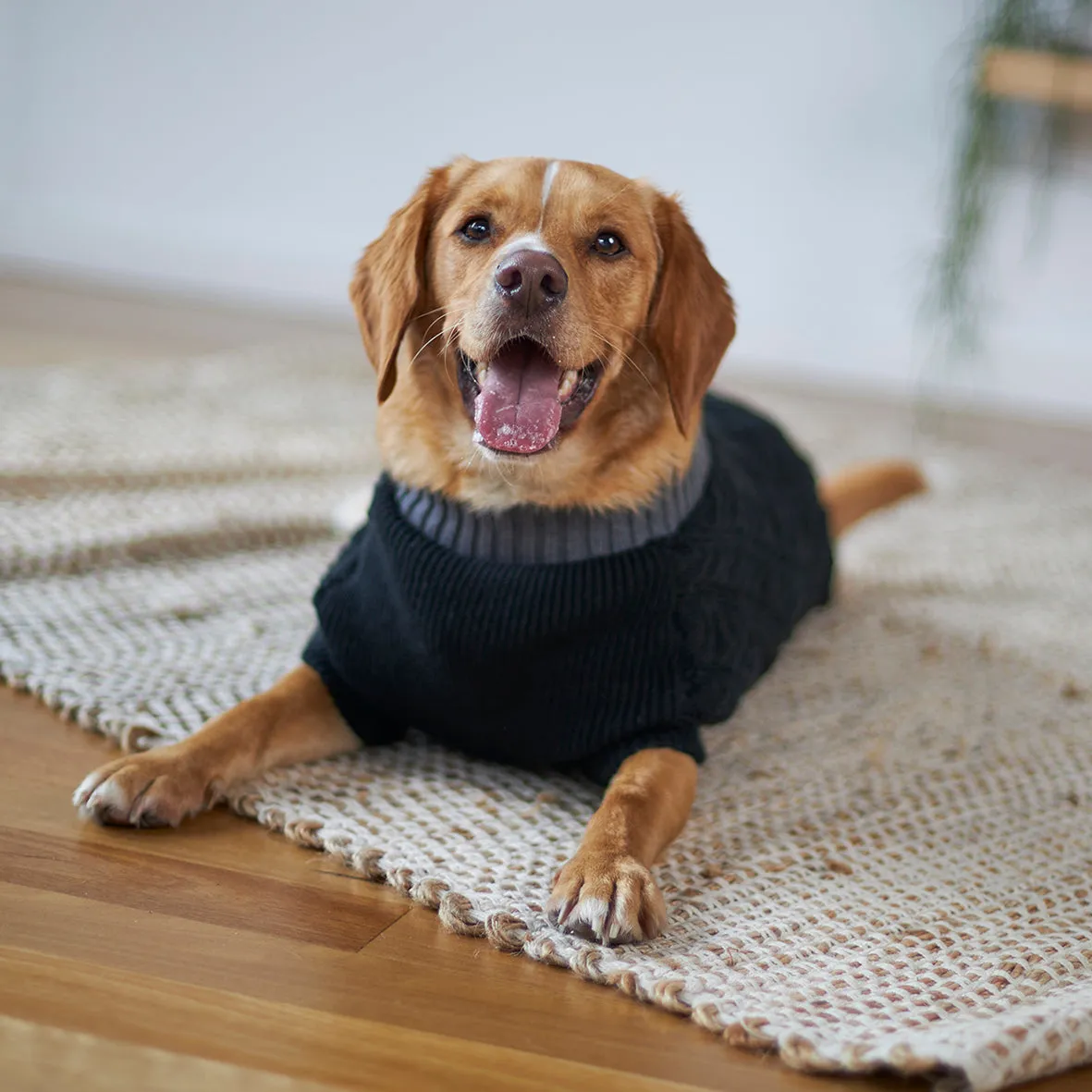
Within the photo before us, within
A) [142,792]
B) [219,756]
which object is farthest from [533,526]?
[142,792]

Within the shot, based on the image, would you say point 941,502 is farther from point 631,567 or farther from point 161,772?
point 161,772

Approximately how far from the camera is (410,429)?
6.57 feet

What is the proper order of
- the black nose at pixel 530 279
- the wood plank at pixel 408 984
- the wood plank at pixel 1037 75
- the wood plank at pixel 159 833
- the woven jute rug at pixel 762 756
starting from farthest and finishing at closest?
1. the wood plank at pixel 1037 75
2. the black nose at pixel 530 279
3. the wood plank at pixel 159 833
4. the woven jute rug at pixel 762 756
5. the wood plank at pixel 408 984

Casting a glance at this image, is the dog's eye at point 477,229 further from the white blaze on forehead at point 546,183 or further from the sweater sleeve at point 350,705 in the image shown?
the sweater sleeve at point 350,705

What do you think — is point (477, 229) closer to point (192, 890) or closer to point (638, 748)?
point (638, 748)

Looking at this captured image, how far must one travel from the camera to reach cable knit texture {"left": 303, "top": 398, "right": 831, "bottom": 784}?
1.85 m

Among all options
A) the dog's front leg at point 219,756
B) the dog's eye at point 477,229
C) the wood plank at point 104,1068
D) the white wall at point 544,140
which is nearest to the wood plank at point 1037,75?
the white wall at point 544,140

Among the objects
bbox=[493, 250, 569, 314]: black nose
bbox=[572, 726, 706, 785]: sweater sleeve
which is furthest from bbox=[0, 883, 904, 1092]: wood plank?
bbox=[493, 250, 569, 314]: black nose

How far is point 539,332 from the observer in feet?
6.07

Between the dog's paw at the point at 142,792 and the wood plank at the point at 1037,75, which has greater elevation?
the wood plank at the point at 1037,75

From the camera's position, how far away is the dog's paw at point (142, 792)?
167 centimetres

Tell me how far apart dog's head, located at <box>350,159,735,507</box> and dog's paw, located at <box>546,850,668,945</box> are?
1.88ft

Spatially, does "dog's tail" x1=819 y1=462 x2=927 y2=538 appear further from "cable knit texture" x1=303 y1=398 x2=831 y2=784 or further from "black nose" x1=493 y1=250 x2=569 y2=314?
"black nose" x1=493 y1=250 x2=569 y2=314

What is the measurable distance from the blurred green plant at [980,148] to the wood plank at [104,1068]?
483 centimetres
